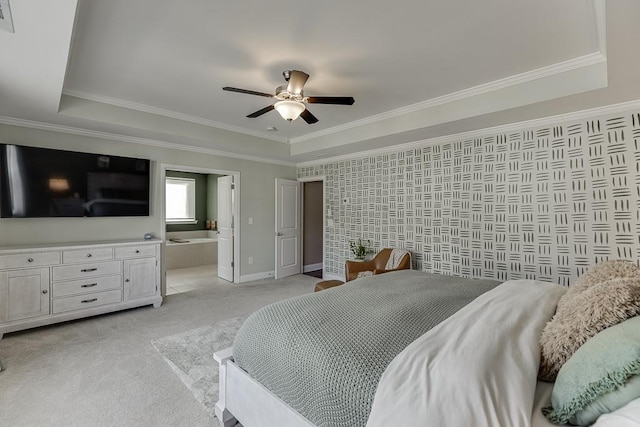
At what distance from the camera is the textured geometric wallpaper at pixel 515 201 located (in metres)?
3.02

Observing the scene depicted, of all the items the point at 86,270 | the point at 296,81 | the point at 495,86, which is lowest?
the point at 86,270

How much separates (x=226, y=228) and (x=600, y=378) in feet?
18.0

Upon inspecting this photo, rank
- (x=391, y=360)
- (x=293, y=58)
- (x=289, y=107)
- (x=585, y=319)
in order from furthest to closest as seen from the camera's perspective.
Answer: (x=289, y=107) < (x=293, y=58) < (x=391, y=360) < (x=585, y=319)

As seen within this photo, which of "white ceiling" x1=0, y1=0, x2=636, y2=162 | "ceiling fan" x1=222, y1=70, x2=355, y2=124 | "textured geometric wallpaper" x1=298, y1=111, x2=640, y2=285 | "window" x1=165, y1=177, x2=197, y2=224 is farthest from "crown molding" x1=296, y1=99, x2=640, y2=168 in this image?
"window" x1=165, y1=177, x2=197, y2=224

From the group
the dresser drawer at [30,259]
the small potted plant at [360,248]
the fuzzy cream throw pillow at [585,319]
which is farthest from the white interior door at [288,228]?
the fuzzy cream throw pillow at [585,319]

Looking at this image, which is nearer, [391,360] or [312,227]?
[391,360]

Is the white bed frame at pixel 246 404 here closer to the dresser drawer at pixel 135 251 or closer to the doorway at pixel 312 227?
the dresser drawer at pixel 135 251

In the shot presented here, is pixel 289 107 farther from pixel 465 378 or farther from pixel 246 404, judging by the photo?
pixel 465 378

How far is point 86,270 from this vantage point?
3.56m

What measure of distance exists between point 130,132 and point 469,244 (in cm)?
469

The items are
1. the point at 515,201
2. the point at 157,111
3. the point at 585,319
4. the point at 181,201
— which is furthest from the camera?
the point at 181,201

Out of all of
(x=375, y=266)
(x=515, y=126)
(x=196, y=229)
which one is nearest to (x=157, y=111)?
(x=375, y=266)

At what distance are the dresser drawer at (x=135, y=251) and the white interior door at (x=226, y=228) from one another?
1.62 metres

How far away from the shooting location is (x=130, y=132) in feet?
13.0
